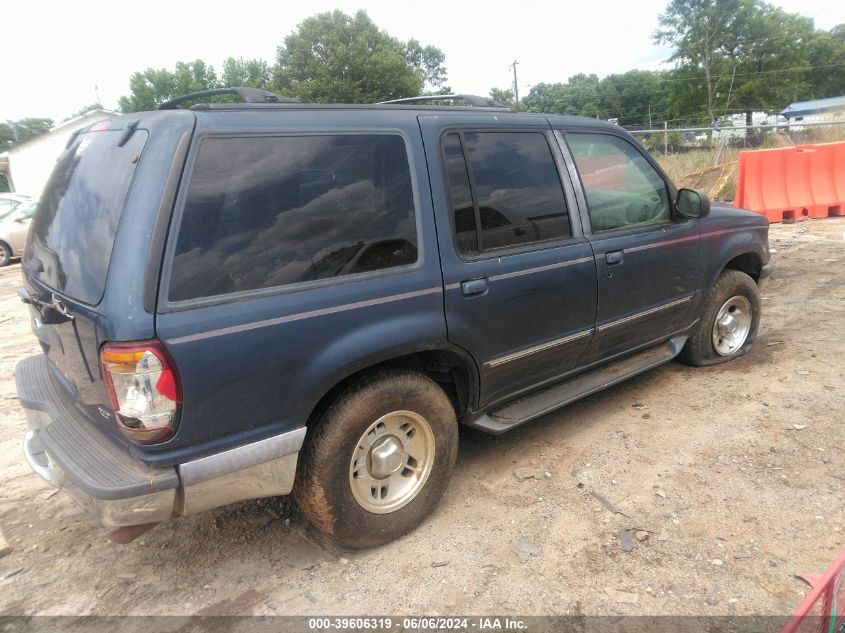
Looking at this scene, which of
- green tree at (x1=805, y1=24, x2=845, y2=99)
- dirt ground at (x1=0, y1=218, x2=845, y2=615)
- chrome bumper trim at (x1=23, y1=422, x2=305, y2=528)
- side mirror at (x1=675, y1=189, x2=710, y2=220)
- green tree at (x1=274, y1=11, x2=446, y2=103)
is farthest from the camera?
green tree at (x1=805, y1=24, x2=845, y2=99)

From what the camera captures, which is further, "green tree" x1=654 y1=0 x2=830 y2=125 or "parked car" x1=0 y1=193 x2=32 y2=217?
"green tree" x1=654 y1=0 x2=830 y2=125

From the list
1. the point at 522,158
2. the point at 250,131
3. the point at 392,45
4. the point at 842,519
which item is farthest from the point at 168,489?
the point at 392,45

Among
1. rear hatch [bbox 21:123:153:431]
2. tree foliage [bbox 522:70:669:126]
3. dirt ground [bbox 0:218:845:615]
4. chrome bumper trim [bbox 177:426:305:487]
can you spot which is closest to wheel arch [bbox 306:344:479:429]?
chrome bumper trim [bbox 177:426:305:487]

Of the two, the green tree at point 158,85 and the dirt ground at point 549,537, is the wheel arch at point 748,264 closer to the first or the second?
the dirt ground at point 549,537

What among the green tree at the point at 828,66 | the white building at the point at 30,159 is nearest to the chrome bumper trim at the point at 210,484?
the white building at the point at 30,159

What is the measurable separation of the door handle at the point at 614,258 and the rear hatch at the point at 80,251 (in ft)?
8.31

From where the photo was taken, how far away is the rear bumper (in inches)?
82.8

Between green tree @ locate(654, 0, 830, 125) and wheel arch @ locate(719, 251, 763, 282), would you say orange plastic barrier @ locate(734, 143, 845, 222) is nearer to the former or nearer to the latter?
wheel arch @ locate(719, 251, 763, 282)

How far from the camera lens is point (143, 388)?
79.7 inches

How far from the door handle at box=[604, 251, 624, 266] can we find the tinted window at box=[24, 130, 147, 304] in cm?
254

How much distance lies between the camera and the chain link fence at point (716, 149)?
1146cm

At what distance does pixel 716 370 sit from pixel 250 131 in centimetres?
398

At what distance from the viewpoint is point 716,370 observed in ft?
15.1

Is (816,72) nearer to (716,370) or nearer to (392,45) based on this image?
(392,45)
